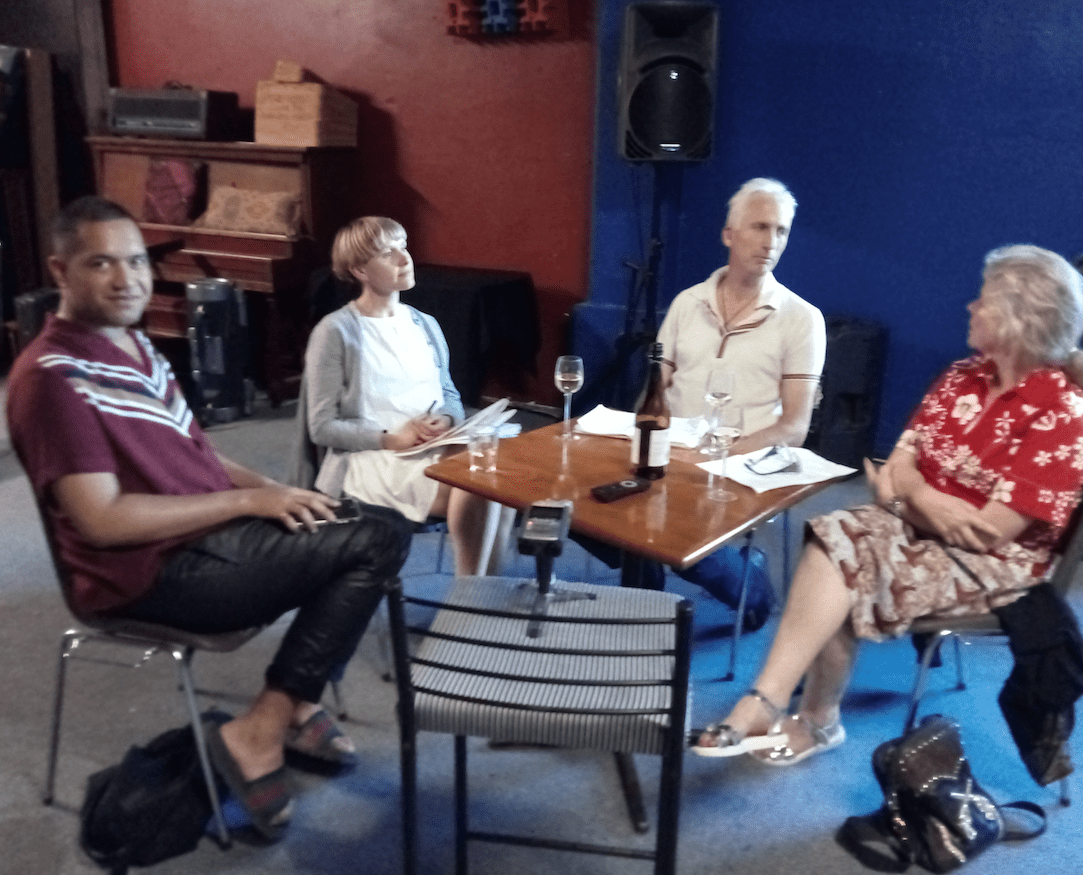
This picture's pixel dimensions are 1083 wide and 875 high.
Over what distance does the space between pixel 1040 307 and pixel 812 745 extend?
1.08 meters

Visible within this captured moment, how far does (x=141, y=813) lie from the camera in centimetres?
176

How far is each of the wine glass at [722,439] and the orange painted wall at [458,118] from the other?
9.42 feet

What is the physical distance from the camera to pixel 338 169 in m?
5.05

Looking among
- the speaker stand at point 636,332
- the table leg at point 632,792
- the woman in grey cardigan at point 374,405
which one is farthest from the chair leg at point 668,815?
the speaker stand at point 636,332

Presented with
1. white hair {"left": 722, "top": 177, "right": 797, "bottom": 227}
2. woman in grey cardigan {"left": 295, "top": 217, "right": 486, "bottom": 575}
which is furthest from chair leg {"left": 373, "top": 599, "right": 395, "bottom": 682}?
white hair {"left": 722, "top": 177, "right": 797, "bottom": 227}

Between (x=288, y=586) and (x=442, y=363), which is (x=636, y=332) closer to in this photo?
(x=442, y=363)

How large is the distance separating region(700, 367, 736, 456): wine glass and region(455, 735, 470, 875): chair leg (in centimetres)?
81

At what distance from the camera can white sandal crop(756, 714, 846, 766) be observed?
2.18 m

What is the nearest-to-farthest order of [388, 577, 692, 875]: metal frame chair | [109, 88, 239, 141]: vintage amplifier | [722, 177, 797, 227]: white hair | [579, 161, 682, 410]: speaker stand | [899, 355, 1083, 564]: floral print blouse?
[388, 577, 692, 875]: metal frame chair
[899, 355, 1083, 564]: floral print blouse
[722, 177, 797, 227]: white hair
[579, 161, 682, 410]: speaker stand
[109, 88, 239, 141]: vintage amplifier

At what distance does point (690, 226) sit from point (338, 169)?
189 cm

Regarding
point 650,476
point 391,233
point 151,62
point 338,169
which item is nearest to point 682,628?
point 650,476

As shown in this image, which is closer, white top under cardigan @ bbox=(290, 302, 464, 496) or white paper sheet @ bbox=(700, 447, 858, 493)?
white paper sheet @ bbox=(700, 447, 858, 493)

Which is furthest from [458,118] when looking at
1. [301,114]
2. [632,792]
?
[632,792]

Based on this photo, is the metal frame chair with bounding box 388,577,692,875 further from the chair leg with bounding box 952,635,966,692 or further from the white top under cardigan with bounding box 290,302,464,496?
the chair leg with bounding box 952,635,966,692
